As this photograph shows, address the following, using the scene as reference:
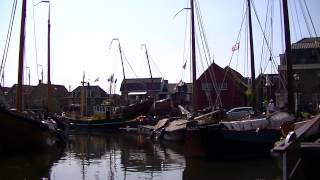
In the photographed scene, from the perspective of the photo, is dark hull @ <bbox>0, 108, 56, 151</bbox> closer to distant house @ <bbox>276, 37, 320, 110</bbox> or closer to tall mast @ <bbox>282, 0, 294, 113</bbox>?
tall mast @ <bbox>282, 0, 294, 113</bbox>

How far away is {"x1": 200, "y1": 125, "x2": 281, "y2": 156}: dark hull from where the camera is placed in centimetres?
2430

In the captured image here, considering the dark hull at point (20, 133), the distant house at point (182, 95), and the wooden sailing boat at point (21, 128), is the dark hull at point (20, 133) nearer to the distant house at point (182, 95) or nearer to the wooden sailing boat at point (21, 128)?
the wooden sailing boat at point (21, 128)

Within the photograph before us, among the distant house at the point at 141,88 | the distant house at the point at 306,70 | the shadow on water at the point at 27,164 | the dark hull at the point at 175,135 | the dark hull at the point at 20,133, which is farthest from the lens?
the distant house at the point at 141,88

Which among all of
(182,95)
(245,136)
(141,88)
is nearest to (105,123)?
(182,95)

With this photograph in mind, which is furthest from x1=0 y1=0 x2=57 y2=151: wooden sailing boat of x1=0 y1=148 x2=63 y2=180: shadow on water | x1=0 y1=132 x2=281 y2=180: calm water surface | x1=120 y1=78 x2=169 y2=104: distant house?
x1=120 y1=78 x2=169 y2=104: distant house

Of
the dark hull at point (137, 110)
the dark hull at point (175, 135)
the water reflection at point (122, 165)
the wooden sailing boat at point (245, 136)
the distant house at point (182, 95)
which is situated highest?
the distant house at point (182, 95)

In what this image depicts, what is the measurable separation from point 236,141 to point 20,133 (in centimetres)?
1148

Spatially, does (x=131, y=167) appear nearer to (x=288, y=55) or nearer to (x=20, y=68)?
(x=288, y=55)

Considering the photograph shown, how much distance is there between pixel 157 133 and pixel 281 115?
64.1 feet

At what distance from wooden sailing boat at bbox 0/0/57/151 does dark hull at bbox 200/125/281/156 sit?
9.29 meters

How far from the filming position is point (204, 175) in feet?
65.3

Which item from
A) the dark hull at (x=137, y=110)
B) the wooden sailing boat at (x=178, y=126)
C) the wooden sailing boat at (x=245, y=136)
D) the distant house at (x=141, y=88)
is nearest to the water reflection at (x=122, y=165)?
the wooden sailing boat at (x=245, y=136)

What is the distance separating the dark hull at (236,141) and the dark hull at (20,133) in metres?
9.27

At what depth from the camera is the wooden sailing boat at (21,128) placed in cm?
2625
